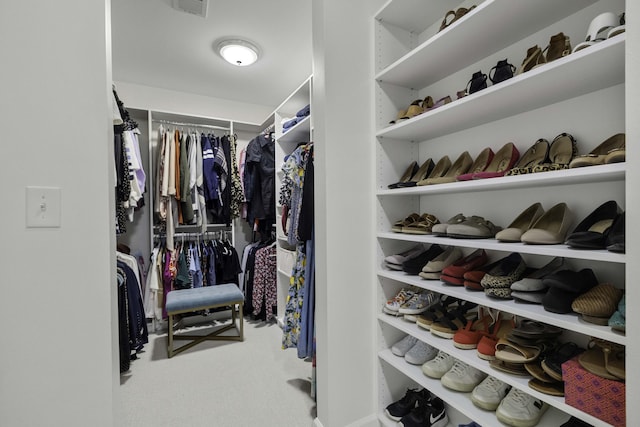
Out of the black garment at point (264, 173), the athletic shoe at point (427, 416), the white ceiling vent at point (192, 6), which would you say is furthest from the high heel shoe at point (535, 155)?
the black garment at point (264, 173)

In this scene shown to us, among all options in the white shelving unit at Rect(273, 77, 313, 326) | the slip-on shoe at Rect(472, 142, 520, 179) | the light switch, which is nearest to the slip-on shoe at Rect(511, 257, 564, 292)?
the slip-on shoe at Rect(472, 142, 520, 179)

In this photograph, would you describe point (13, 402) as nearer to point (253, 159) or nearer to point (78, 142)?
point (78, 142)

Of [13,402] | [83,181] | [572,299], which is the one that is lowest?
[13,402]

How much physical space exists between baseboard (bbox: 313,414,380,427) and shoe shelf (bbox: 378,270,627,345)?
542 mm

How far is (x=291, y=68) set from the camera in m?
2.62

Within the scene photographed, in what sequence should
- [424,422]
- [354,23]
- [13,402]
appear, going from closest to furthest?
[13,402], [424,422], [354,23]

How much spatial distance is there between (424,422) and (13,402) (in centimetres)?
148

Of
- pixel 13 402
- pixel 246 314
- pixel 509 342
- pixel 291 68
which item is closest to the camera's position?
pixel 13 402

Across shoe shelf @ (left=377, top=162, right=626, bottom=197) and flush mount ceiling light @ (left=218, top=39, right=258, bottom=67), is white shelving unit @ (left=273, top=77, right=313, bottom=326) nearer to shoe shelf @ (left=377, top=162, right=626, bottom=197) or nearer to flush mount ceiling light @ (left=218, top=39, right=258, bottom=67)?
flush mount ceiling light @ (left=218, top=39, right=258, bottom=67)

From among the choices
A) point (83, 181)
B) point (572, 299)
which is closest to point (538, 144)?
point (572, 299)

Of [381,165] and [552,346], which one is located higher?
[381,165]

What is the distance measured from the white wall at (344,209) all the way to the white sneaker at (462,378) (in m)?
0.39

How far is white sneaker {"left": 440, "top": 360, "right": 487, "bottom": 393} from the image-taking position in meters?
1.13

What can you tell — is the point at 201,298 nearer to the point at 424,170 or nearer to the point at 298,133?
the point at 298,133
